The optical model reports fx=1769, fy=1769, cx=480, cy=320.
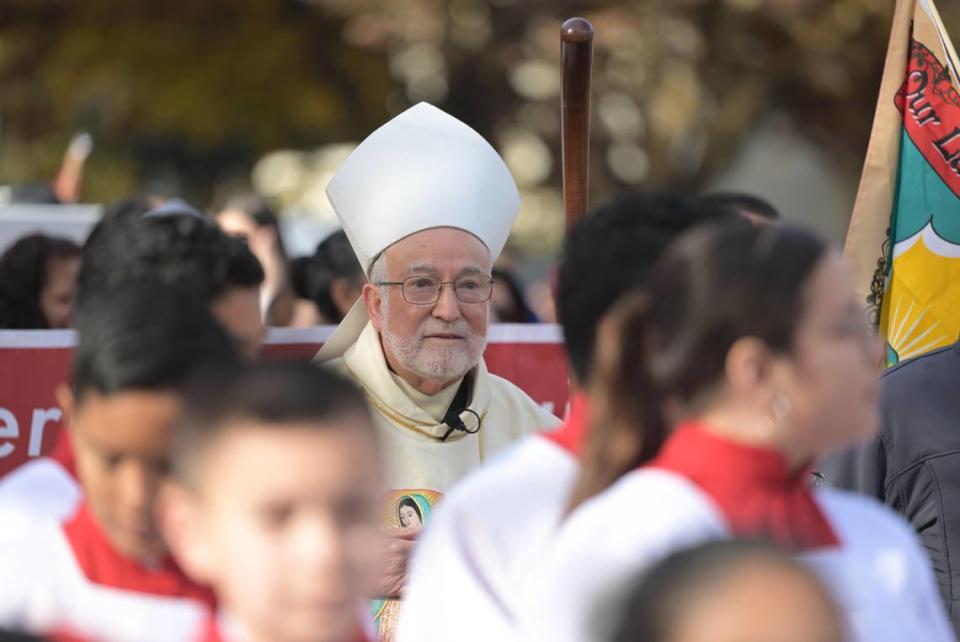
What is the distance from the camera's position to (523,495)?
2799 mm

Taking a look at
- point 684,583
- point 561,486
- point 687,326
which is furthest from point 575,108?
point 684,583

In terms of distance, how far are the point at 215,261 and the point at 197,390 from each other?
122cm

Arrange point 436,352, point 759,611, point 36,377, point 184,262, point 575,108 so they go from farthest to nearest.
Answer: point 36,377 < point 436,352 < point 575,108 < point 184,262 < point 759,611

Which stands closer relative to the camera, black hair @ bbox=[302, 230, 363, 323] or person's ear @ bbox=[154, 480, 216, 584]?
person's ear @ bbox=[154, 480, 216, 584]

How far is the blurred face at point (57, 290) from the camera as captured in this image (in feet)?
18.8

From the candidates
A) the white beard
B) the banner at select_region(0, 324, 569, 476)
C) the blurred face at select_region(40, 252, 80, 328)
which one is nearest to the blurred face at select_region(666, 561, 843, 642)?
the white beard

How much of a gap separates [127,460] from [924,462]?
2.33m

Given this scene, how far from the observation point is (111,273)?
10.6 feet

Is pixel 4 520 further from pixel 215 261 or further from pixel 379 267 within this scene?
pixel 379 267

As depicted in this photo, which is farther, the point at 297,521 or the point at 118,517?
the point at 118,517

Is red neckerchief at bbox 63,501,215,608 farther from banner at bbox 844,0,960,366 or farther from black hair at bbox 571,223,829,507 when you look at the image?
banner at bbox 844,0,960,366

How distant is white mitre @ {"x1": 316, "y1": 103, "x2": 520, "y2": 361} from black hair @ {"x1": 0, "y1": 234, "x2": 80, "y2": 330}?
3.68 ft

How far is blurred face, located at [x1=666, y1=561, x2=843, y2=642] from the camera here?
6.27 ft

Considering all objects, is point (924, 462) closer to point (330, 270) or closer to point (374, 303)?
point (374, 303)
